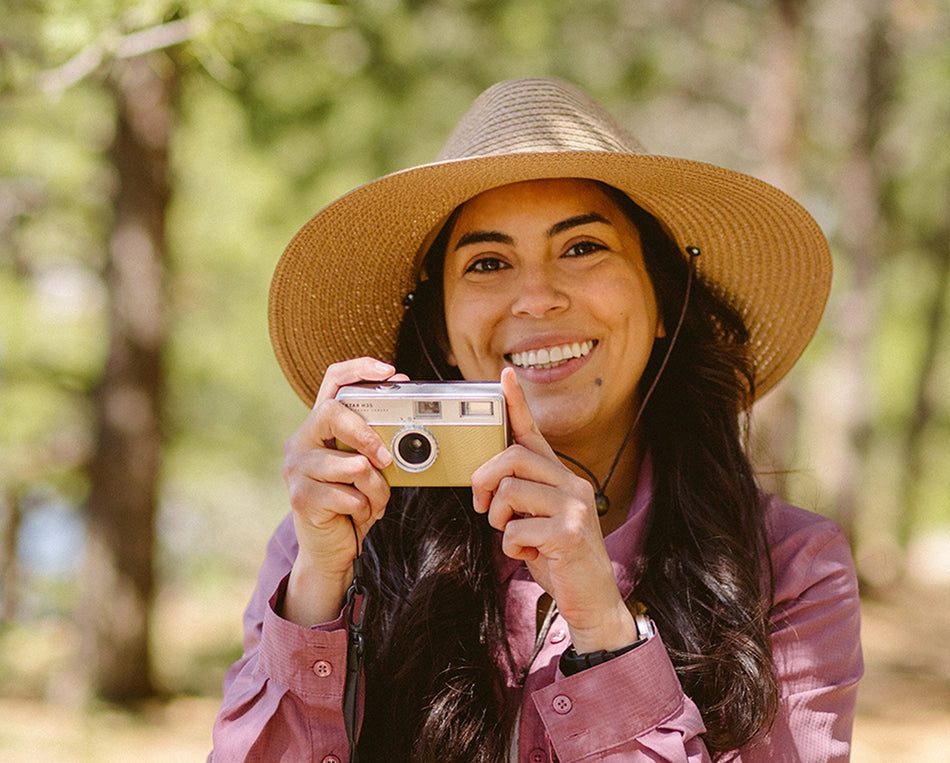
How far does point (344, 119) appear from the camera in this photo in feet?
21.5

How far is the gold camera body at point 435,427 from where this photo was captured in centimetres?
157

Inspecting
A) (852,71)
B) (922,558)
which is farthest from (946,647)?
(922,558)

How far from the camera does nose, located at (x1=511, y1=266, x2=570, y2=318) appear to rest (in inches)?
73.3

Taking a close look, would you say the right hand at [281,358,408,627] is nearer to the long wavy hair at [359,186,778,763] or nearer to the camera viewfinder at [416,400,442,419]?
the camera viewfinder at [416,400,442,419]

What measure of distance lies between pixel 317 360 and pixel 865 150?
8.73m

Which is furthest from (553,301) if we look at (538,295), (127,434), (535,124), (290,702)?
(127,434)

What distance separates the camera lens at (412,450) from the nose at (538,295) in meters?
0.40

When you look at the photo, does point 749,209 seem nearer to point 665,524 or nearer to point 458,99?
point 665,524

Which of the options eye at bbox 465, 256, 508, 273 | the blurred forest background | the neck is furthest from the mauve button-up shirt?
the blurred forest background

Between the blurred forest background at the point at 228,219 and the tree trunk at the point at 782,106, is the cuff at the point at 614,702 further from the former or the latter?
the tree trunk at the point at 782,106

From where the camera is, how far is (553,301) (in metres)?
1.87

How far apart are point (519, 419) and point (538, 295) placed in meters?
0.39

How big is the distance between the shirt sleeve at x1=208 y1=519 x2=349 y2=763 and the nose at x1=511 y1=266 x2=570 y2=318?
0.67 metres

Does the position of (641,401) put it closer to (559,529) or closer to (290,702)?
(559,529)
